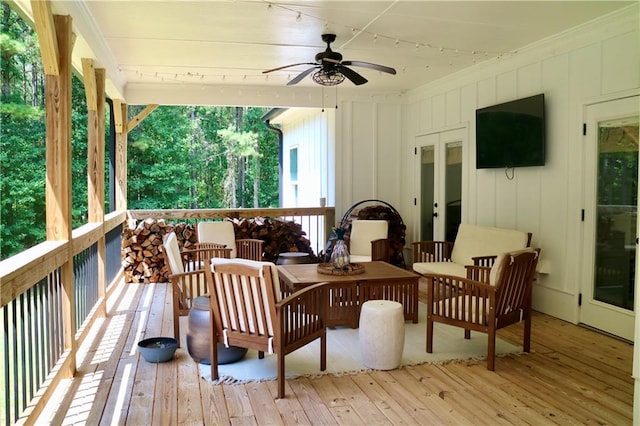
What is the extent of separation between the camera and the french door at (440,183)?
6805 millimetres

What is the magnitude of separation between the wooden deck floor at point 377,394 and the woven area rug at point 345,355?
13 cm

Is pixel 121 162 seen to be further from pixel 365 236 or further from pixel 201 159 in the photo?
pixel 201 159

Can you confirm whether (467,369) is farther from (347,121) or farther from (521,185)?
(347,121)

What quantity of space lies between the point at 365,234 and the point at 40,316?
4185mm

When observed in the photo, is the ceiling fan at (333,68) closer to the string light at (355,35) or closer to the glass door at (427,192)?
the string light at (355,35)

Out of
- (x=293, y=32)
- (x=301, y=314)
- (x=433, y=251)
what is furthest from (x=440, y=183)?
(x=301, y=314)

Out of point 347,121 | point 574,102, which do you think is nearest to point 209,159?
point 347,121

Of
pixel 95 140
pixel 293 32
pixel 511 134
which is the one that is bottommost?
pixel 95 140

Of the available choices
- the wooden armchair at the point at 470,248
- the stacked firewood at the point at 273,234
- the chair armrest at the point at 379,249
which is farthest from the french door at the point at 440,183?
the stacked firewood at the point at 273,234

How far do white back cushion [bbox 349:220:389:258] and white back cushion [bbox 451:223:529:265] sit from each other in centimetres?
96

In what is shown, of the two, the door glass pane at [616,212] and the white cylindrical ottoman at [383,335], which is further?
the door glass pane at [616,212]

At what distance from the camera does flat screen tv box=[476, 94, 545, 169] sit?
17.0ft

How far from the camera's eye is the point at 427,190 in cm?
753

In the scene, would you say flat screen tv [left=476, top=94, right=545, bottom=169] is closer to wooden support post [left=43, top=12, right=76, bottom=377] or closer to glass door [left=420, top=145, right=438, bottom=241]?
glass door [left=420, top=145, right=438, bottom=241]
